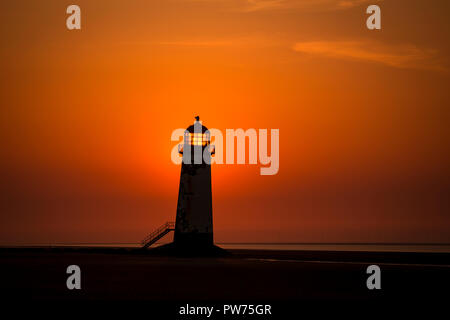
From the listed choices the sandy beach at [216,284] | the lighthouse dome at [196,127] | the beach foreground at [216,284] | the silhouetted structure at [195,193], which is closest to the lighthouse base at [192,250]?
the silhouetted structure at [195,193]

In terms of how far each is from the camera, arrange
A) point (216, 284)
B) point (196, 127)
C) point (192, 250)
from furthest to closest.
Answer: point (192, 250)
point (196, 127)
point (216, 284)

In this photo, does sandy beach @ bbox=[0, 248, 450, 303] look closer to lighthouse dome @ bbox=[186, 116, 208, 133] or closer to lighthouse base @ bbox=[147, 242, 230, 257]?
lighthouse base @ bbox=[147, 242, 230, 257]

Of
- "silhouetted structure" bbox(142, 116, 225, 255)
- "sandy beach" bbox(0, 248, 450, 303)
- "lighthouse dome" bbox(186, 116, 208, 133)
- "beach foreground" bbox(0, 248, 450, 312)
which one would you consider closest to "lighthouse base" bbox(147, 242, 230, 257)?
"silhouetted structure" bbox(142, 116, 225, 255)

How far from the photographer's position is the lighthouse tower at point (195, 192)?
48250 millimetres

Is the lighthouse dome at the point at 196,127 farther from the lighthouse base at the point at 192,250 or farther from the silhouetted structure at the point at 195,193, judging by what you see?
the lighthouse base at the point at 192,250

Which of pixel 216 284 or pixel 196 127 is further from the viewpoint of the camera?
pixel 196 127

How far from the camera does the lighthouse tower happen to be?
48.2 m

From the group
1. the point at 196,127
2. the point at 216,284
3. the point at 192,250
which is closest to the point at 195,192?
the point at 192,250

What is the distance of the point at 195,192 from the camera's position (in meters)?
48.2

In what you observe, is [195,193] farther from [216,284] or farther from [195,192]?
[216,284]

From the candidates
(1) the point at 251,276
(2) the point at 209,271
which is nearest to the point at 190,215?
(2) the point at 209,271
